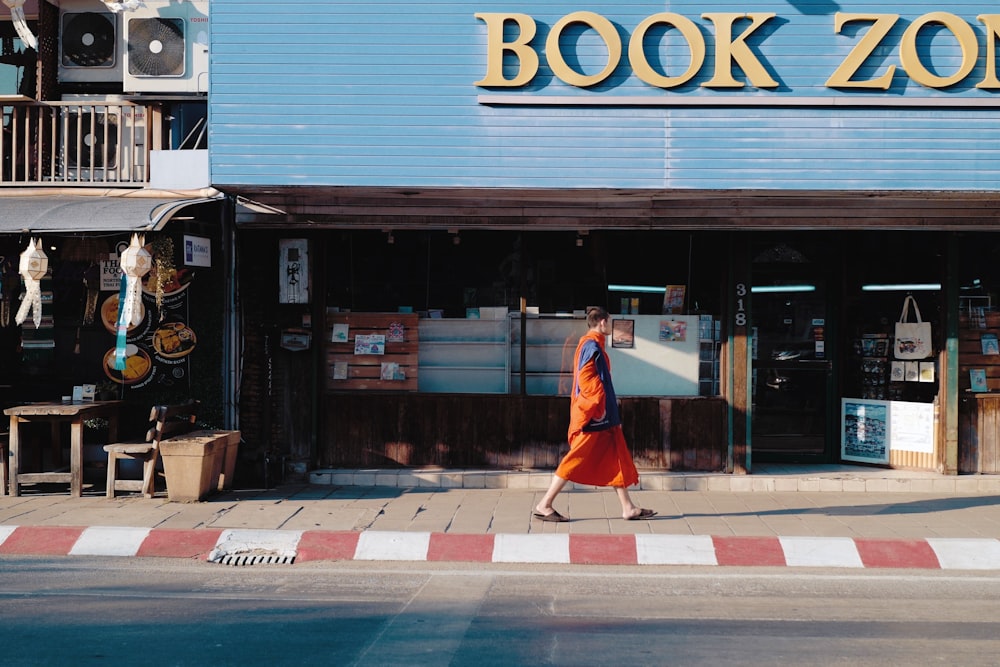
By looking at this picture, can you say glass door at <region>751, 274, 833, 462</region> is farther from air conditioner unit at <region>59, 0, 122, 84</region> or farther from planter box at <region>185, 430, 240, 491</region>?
air conditioner unit at <region>59, 0, 122, 84</region>

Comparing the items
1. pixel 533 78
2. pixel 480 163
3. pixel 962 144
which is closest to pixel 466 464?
pixel 480 163

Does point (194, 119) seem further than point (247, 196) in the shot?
Yes

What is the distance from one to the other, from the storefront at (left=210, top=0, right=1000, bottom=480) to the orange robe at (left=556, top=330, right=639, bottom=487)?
1.80 meters

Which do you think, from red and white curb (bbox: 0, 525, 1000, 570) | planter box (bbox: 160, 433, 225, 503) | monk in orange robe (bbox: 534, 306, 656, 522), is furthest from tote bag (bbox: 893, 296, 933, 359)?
planter box (bbox: 160, 433, 225, 503)

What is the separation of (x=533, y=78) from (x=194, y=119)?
4.36 metres

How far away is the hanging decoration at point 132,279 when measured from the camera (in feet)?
29.1

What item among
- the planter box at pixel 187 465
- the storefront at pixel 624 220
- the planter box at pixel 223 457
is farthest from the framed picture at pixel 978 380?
the planter box at pixel 187 465

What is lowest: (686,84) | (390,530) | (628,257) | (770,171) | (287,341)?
(390,530)

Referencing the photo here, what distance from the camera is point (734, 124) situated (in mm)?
8891

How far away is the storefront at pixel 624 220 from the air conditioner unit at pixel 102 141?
1.88 m

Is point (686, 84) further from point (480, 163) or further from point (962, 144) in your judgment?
point (962, 144)

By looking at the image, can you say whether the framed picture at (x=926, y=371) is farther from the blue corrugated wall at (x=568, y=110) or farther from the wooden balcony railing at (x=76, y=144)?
the wooden balcony railing at (x=76, y=144)

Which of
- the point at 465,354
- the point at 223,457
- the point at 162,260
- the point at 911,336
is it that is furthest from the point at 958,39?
the point at 223,457

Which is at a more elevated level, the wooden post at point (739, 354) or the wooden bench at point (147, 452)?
the wooden post at point (739, 354)
